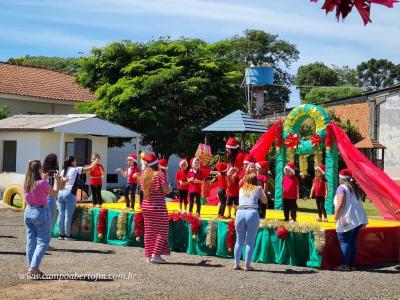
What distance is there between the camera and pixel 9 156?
80.5ft

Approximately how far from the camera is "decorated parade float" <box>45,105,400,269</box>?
1052 cm

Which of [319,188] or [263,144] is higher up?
[263,144]

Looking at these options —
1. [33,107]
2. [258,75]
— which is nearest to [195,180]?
[33,107]

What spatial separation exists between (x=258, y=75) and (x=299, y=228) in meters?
33.5

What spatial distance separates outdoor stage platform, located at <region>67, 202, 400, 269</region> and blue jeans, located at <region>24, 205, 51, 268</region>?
146 inches

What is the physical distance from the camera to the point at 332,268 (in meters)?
10.4

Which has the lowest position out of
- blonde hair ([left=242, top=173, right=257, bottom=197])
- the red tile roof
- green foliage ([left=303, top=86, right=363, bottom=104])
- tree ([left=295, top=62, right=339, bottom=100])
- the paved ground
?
the paved ground

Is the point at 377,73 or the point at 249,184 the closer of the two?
the point at 249,184

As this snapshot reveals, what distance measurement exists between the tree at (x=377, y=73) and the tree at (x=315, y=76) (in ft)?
21.9

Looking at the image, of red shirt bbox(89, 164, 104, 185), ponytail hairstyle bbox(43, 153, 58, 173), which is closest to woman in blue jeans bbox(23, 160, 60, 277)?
ponytail hairstyle bbox(43, 153, 58, 173)

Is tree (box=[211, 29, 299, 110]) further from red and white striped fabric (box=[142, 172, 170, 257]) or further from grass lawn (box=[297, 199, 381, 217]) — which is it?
red and white striped fabric (box=[142, 172, 170, 257])

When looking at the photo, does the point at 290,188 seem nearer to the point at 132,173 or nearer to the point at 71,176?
the point at 132,173

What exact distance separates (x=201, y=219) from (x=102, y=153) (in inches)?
568

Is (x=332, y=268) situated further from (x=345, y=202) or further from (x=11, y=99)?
(x=11, y=99)
